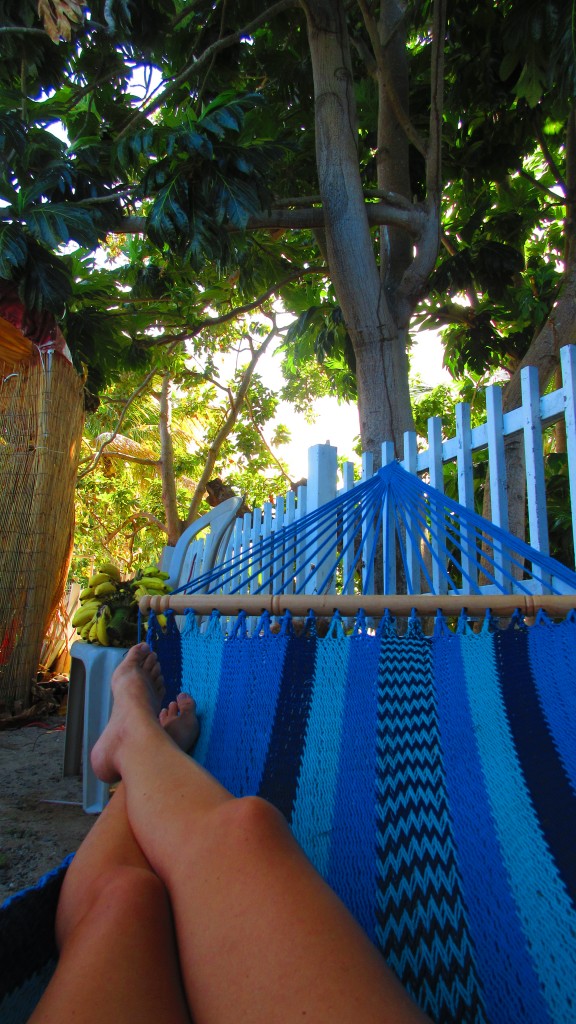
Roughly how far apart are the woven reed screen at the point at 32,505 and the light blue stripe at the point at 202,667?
244cm

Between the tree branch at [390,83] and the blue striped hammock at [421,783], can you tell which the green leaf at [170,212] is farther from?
the blue striped hammock at [421,783]

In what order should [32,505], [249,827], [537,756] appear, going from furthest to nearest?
[32,505] < [537,756] < [249,827]

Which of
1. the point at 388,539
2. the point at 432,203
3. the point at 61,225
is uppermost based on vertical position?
the point at 432,203

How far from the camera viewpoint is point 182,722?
1.28 m

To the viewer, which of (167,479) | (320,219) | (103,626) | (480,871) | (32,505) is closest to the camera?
(480,871)

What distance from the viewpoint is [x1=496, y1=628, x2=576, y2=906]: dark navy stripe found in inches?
34.7

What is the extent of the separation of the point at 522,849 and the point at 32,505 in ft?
10.7

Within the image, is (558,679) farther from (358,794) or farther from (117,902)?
(117,902)

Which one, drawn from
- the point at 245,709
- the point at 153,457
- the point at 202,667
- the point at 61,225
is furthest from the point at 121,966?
the point at 153,457

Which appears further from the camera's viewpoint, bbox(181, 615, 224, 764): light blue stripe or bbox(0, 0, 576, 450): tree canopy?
bbox(0, 0, 576, 450): tree canopy

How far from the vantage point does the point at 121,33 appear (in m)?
3.03

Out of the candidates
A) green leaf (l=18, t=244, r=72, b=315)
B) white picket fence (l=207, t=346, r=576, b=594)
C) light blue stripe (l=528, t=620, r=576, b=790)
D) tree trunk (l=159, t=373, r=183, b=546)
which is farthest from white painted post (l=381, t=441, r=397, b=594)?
tree trunk (l=159, t=373, r=183, b=546)

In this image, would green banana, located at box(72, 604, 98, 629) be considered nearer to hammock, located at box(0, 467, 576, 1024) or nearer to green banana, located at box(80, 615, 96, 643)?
green banana, located at box(80, 615, 96, 643)

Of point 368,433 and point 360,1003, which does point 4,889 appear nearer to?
point 360,1003
